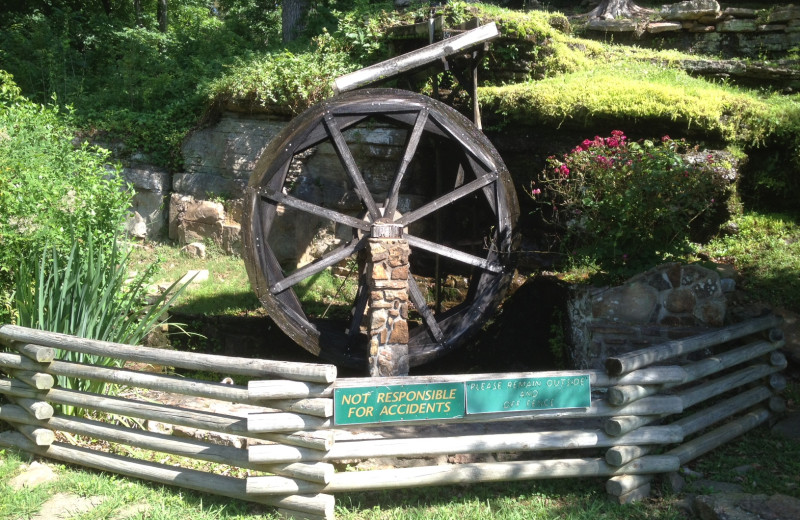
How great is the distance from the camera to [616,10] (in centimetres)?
944

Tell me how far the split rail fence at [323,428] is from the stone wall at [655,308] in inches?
14.9

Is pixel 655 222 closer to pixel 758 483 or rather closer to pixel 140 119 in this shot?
pixel 758 483

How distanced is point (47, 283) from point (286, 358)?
236 centimetres

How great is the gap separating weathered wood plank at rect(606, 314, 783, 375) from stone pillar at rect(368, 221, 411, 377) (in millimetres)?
1693

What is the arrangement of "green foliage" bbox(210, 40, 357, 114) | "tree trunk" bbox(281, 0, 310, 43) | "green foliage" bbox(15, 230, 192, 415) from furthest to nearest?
"tree trunk" bbox(281, 0, 310, 43), "green foliage" bbox(210, 40, 357, 114), "green foliage" bbox(15, 230, 192, 415)

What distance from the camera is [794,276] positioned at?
230 inches

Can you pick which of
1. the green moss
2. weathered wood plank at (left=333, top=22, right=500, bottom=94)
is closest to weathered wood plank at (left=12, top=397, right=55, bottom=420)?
weathered wood plank at (left=333, top=22, right=500, bottom=94)

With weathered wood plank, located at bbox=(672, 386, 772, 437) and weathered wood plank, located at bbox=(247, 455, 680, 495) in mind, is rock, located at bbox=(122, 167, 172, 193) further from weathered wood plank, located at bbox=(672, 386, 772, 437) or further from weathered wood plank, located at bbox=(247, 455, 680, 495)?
weathered wood plank, located at bbox=(672, 386, 772, 437)

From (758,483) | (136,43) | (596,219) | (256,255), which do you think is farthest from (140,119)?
(758,483)

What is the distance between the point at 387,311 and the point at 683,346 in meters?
2.09

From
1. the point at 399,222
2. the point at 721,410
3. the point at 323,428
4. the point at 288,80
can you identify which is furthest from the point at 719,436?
the point at 288,80

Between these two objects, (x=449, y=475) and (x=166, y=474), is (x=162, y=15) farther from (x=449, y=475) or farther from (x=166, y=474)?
(x=449, y=475)

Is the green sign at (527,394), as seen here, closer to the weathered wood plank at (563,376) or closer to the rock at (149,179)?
the weathered wood plank at (563,376)

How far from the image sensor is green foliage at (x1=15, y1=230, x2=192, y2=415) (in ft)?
15.4
